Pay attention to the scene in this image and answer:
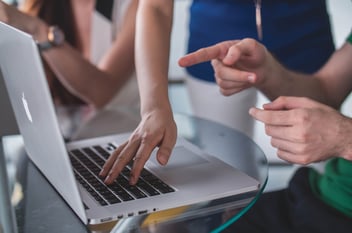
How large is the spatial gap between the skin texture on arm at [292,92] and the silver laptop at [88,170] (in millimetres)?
92

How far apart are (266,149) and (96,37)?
68 cm

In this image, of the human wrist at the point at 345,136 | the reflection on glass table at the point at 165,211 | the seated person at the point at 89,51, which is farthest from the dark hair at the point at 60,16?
the human wrist at the point at 345,136

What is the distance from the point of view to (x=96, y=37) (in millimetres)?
1581

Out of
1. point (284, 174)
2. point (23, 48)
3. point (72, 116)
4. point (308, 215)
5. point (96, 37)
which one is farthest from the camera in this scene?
point (284, 174)

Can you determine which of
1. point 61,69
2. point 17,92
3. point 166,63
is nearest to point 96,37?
point 61,69

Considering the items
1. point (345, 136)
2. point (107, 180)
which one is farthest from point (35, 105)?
point (345, 136)

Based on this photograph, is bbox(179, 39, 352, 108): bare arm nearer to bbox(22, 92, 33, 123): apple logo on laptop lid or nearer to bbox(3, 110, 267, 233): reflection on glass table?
bbox(3, 110, 267, 233): reflection on glass table

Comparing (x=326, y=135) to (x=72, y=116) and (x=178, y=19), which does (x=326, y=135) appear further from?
(x=178, y=19)

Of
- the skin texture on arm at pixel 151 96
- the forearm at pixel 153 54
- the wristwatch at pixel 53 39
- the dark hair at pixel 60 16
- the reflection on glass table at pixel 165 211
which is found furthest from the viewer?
the dark hair at pixel 60 16

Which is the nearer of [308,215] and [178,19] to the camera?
[308,215]

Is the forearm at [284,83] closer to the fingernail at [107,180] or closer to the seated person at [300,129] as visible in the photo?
the seated person at [300,129]

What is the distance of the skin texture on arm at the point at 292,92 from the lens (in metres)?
0.85

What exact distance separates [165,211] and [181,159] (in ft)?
0.62

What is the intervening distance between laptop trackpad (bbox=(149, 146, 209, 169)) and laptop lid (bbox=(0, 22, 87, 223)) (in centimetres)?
17
